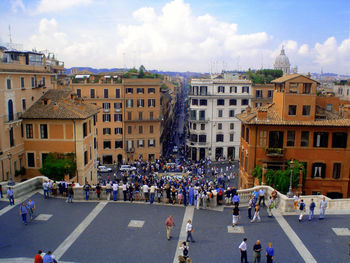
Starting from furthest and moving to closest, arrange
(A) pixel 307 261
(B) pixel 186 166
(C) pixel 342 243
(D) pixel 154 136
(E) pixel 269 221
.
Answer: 1. (D) pixel 154 136
2. (B) pixel 186 166
3. (E) pixel 269 221
4. (C) pixel 342 243
5. (A) pixel 307 261

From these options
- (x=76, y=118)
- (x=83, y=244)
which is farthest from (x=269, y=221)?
(x=76, y=118)

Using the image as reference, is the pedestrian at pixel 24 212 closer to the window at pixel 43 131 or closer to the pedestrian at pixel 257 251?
the pedestrian at pixel 257 251

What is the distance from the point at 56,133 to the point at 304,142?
85.3 ft

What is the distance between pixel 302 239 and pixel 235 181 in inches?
1320

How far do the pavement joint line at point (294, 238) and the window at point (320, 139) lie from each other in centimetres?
1229

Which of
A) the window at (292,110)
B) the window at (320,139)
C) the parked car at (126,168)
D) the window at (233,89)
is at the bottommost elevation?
the parked car at (126,168)

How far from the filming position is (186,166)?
206ft

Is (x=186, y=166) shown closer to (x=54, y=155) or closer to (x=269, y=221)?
(x=54, y=155)

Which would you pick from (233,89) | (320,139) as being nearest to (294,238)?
(320,139)

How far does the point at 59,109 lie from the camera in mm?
38906

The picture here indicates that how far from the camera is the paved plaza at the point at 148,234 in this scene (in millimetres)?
19141

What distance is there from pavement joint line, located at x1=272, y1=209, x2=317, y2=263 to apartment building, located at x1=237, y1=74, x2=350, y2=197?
10329 millimetres

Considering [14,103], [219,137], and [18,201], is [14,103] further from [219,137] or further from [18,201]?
[219,137]

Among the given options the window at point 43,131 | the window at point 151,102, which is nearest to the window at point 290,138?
the window at point 43,131
